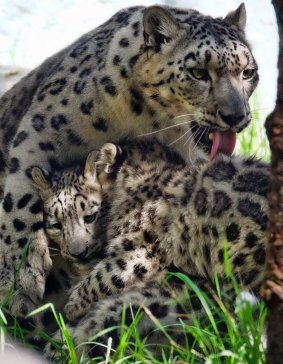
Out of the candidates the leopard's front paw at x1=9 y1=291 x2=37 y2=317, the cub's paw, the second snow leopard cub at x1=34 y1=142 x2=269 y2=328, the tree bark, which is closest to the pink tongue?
the second snow leopard cub at x1=34 y1=142 x2=269 y2=328

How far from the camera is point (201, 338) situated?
171 inches

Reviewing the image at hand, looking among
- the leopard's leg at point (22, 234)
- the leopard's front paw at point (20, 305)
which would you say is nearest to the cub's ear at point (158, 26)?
the leopard's leg at point (22, 234)

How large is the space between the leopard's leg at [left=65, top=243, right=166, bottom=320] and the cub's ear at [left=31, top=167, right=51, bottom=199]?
58cm

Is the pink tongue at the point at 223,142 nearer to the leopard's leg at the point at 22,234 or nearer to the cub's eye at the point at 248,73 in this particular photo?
the cub's eye at the point at 248,73

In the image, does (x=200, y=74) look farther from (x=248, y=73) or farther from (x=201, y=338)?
(x=201, y=338)

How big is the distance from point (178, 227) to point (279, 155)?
1426 millimetres

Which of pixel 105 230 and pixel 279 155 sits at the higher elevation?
pixel 279 155

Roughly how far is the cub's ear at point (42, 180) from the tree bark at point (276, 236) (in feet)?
6.85

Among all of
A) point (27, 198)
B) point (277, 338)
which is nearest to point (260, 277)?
point (277, 338)

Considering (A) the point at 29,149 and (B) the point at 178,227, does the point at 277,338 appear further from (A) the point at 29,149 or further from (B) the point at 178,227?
(A) the point at 29,149

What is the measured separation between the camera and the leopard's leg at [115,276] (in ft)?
16.8

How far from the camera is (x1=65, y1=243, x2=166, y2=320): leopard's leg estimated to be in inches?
202

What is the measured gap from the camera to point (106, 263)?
17.3 ft

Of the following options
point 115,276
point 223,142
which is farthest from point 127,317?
point 223,142
